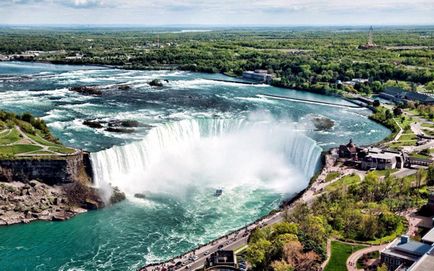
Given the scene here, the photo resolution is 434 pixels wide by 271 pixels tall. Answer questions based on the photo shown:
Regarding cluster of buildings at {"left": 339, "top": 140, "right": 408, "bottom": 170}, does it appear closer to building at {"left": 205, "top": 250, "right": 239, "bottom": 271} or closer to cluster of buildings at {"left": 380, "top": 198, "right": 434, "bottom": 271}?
cluster of buildings at {"left": 380, "top": 198, "right": 434, "bottom": 271}

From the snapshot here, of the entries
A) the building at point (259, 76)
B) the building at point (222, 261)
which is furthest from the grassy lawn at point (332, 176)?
the building at point (259, 76)

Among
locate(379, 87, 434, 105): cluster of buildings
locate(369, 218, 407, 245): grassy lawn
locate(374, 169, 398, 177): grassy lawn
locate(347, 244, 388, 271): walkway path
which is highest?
locate(379, 87, 434, 105): cluster of buildings

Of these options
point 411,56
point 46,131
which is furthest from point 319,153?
point 411,56

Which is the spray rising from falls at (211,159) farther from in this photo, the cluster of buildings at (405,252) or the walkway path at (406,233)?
the cluster of buildings at (405,252)

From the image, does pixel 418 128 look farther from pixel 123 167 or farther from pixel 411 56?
pixel 411 56

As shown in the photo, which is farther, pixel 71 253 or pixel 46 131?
pixel 46 131

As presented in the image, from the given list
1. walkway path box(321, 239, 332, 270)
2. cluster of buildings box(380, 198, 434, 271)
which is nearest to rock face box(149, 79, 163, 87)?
walkway path box(321, 239, 332, 270)

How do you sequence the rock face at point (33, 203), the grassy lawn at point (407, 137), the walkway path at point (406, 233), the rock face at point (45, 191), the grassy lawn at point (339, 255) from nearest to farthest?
the grassy lawn at point (339, 255) < the walkway path at point (406, 233) < the rock face at point (33, 203) < the rock face at point (45, 191) < the grassy lawn at point (407, 137)
